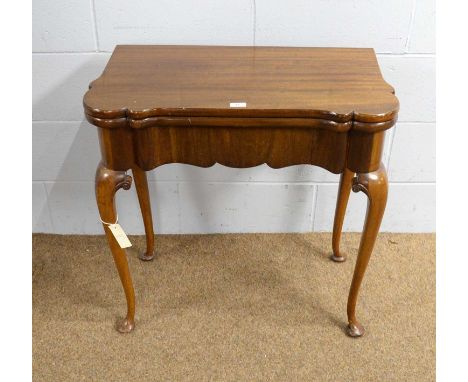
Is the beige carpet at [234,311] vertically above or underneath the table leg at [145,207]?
underneath

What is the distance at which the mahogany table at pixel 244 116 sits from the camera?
1095 mm

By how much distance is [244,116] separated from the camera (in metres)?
1.10

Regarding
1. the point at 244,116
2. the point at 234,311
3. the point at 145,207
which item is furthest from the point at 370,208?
the point at 145,207

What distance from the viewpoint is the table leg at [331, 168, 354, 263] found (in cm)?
153

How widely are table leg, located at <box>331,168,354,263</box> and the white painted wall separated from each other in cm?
12

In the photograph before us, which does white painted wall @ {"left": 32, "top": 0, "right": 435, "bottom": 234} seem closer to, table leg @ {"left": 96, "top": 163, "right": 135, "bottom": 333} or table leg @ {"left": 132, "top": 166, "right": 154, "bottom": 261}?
table leg @ {"left": 132, "top": 166, "right": 154, "bottom": 261}

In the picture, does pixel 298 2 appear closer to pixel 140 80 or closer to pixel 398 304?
pixel 140 80

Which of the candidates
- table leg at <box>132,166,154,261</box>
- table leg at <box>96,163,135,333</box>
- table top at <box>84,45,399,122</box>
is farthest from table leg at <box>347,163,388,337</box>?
table leg at <box>132,166,154,261</box>

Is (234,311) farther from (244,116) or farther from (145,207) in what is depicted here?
(244,116)

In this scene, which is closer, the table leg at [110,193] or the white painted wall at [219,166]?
the table leg at [110,193]

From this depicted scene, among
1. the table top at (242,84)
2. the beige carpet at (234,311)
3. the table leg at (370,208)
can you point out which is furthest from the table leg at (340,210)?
the table top at (242,84)

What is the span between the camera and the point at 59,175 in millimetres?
1697

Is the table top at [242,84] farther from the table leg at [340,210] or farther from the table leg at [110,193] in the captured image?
the table leg at [340,210]

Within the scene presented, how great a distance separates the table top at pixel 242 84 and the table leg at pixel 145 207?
0.34 metres
